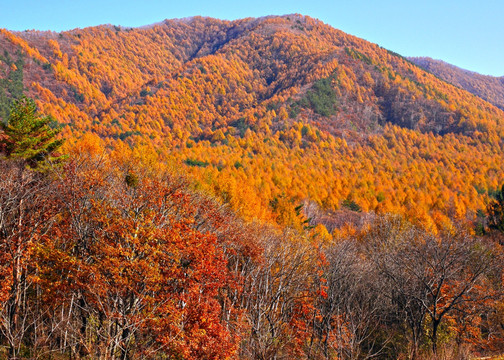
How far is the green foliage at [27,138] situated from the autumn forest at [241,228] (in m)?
0.19

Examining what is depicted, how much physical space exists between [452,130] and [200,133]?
146 metres

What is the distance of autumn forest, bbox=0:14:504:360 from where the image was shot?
1689cm

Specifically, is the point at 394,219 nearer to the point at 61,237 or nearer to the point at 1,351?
the point at 61,237

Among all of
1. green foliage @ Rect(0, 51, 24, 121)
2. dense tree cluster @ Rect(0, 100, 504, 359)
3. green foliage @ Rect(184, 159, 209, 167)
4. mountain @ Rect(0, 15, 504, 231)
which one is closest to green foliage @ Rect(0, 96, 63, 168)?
dense tree cluster @ Rect(0, 100, 504, 359)

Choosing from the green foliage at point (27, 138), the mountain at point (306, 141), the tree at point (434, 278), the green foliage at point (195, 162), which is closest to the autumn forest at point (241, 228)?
the green foliage at point (27, 138)

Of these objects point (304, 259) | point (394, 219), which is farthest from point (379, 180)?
point (304, 259)

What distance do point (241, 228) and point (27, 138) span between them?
2133cm

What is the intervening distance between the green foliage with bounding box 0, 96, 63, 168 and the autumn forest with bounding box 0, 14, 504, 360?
7.4 inches

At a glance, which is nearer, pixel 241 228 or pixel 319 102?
pixel 241 228

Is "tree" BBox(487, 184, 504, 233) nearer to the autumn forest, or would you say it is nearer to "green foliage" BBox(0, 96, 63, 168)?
the autumn forest

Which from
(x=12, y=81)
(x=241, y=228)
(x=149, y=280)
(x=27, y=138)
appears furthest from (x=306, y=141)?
(x=149, y=280)

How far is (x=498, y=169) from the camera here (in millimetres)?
136750

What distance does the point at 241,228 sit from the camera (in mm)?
34219

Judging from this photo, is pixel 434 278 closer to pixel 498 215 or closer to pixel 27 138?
pixel 27 138
